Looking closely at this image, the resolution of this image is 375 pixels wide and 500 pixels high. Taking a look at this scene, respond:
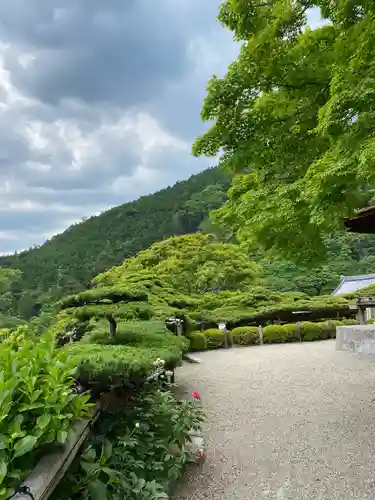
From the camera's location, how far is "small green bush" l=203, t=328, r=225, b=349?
1416cm

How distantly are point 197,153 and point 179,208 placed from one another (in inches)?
981

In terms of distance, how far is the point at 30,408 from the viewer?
6.39 feet

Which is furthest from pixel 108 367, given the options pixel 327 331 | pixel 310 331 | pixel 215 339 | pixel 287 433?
pixel 327 331

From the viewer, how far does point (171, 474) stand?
10.2ft

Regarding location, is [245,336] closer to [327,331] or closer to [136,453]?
[327,331]

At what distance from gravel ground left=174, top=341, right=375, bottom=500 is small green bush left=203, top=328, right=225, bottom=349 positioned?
5.02 meters

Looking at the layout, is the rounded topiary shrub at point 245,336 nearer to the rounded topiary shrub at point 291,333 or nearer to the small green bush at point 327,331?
the rounded topiary shrub at point 291,333

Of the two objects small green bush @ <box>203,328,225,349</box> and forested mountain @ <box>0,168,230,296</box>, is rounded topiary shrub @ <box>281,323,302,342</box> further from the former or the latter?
forested mountain @ <box>0,168,230,296</box>

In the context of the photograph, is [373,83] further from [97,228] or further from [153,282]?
[97,228]

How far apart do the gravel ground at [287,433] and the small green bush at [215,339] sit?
502cm

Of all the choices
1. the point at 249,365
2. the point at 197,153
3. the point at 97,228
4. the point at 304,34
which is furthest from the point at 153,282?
the point at 97,228

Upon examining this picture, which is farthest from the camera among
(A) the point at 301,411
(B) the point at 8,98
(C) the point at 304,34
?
(B) the point at 8,98

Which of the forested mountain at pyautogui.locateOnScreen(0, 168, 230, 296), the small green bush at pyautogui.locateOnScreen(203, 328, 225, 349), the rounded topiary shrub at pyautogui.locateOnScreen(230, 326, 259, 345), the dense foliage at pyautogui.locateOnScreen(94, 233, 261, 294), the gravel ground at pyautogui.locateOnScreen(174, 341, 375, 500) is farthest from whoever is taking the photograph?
the forested mountain at pyautogui.locateOnScreen(0, 168, 230, 296)

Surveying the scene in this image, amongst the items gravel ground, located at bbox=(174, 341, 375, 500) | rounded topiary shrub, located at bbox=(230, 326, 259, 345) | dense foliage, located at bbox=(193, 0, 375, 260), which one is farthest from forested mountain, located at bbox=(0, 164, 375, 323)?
dense foliage, located at bbox=(193, 0, 375, 260)
